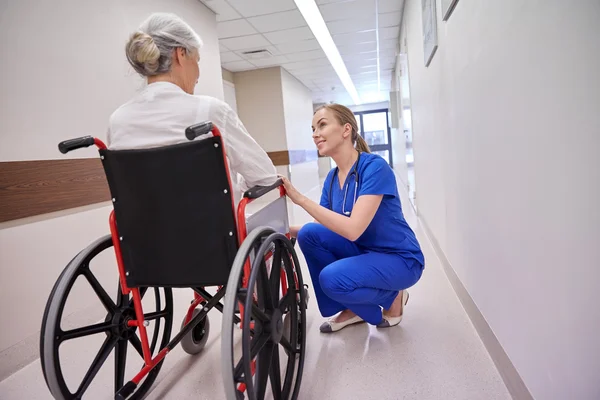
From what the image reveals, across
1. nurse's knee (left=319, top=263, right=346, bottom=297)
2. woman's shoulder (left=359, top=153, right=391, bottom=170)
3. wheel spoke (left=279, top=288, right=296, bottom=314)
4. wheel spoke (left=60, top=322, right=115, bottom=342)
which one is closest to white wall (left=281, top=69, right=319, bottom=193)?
woman's shoulder (left=359, top=153, right=391, bottom=170)

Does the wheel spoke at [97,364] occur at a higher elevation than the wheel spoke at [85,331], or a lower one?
lower

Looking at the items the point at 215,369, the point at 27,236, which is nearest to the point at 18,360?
the point at 27,236

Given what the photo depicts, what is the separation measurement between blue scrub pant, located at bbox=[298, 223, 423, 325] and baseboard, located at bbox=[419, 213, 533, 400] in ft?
1.13

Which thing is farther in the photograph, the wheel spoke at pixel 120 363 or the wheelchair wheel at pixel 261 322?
the wheel spoke at pixel 120 363

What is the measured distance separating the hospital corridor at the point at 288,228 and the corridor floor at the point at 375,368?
0.4 inches

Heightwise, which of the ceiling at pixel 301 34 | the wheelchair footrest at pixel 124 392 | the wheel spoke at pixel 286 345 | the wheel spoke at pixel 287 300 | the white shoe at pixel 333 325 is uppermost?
the ceiling at pixel 301 34

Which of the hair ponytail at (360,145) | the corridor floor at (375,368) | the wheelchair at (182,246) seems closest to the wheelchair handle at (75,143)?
the wheelchair at (182,246)

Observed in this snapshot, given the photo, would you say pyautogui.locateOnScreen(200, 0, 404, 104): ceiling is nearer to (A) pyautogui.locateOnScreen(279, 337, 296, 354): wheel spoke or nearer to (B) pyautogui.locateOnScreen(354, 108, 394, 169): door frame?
(A) pyautogui.locateOnScreen(279, 337, 296, 354): wheel spoke

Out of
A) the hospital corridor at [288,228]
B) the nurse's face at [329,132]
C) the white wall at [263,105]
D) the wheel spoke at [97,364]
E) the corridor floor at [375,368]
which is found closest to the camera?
the hospital corridor at [288,228]

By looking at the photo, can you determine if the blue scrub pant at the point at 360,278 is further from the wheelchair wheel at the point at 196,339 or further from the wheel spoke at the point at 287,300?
the wheelchair wheel at the point at 196,339

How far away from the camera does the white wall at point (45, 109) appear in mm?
1766

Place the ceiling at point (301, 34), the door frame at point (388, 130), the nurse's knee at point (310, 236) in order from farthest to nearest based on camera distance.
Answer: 1. the door frame at point (388, 130)
2. the ceiling at point (301, 34)
3. the nurse's knee at point (310, 236)

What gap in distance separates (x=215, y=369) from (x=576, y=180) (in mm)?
1471

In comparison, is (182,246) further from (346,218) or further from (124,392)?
Result: (346,218)
